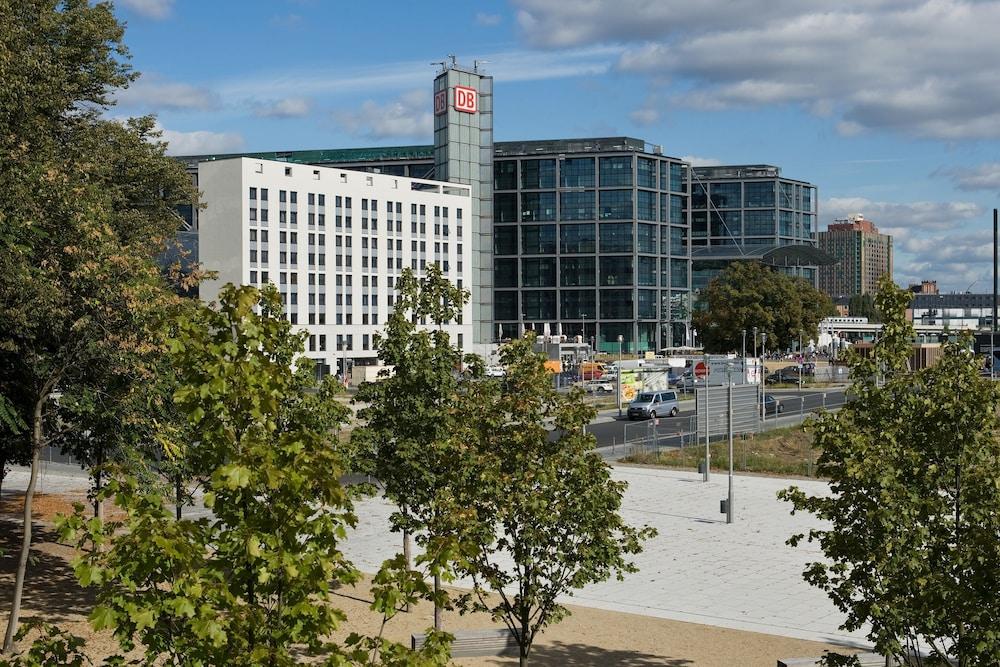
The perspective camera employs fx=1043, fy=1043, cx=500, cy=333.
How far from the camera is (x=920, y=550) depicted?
1217 centimetres

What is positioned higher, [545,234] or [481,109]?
[481,109]

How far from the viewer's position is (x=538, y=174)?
154 metres

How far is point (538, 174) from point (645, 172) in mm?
15862

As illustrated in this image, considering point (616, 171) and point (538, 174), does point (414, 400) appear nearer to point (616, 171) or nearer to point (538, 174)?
point (616, 171)

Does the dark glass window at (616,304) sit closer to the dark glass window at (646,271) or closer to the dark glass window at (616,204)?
the dark glass window at (646,271)

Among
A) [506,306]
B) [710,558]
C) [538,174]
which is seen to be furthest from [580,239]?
[710,558]

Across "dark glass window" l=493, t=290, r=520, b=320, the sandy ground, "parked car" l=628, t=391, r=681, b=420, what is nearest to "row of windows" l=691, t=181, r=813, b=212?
"dark glass window" l=493, t=290, r=520, b=320

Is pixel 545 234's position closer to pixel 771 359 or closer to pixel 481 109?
pixel 481 109

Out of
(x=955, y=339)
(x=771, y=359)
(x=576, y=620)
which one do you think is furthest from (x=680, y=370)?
(x=955, y=339)

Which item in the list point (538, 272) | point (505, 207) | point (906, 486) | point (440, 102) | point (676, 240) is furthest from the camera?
point (676, 240)

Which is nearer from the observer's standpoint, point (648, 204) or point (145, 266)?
point (145, 266)

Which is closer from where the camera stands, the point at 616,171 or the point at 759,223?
the point at 616,171

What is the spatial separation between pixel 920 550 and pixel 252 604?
838 cm

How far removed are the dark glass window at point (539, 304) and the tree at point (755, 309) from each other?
58152 millimetres
